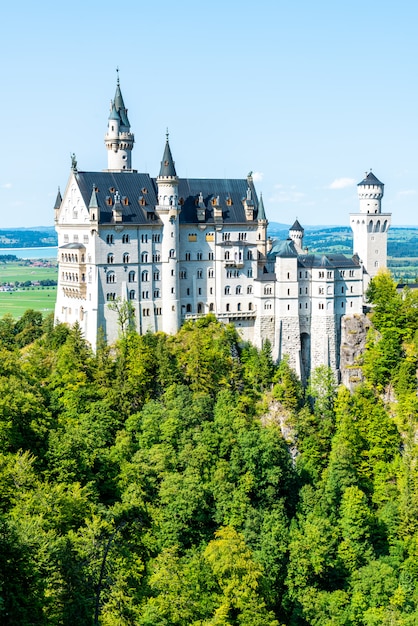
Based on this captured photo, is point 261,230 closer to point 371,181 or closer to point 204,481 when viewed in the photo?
point 371,181

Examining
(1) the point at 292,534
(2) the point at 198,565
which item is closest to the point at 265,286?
(1) the point at 292,534

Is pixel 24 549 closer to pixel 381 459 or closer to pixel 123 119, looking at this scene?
pixel 381 459

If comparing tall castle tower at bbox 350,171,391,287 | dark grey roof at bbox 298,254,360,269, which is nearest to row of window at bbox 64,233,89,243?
dark grey roof at bbox 298,254,360,269

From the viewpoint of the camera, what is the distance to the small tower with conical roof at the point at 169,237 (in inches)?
3819

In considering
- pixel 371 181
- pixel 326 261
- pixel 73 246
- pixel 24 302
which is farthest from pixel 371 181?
pixel 24 302

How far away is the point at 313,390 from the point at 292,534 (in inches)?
994

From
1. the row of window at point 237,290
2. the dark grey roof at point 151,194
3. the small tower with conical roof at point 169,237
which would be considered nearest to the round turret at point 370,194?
the dark grey roof at point 151,194

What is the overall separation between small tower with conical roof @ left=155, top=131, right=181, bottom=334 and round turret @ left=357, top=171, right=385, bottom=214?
22.2 m

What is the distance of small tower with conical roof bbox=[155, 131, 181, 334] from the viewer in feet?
318

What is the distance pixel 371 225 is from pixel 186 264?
21893 millimetres

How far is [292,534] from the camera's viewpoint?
247 ft

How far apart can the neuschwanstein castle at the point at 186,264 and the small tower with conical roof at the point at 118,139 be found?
0.36ft

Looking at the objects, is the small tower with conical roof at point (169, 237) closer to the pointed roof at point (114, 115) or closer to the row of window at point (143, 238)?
the row of window at point (143, 238)

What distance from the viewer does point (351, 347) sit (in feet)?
328
